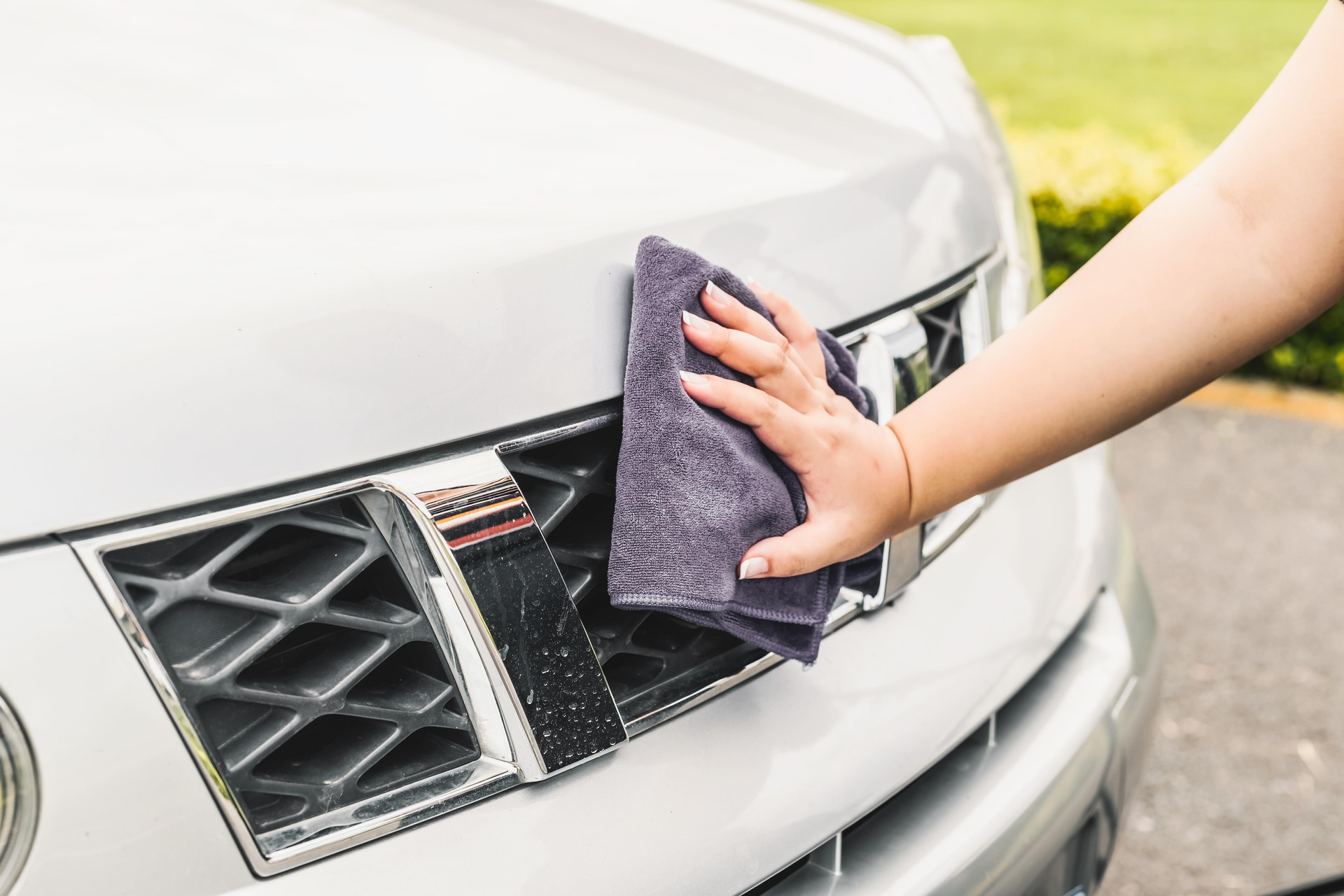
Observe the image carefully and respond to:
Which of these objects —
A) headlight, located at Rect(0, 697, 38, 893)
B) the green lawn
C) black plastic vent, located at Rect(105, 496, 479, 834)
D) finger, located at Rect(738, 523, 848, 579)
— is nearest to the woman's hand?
finger, located at Rect(738, 523, 848, 579)

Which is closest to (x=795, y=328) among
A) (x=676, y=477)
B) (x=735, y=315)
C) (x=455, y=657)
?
(x=735, y=315)

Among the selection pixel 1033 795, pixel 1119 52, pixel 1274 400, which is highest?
pixel 1033 795

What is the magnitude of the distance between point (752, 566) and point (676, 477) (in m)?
0.12

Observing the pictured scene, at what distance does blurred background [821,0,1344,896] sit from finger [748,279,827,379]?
5.39 feet

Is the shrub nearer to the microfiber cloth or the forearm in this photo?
the forearm

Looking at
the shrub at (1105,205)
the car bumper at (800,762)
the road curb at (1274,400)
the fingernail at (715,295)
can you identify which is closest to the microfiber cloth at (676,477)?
the fingernail at (715,295)

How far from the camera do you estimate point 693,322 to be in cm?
111

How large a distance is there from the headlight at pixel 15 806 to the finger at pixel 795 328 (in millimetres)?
749

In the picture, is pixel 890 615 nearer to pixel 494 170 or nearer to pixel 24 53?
pixel 494 170

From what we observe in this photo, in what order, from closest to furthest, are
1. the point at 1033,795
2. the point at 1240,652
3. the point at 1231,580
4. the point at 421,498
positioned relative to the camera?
the point at 421,498, the point at 1033,795, the point at 1240,652, the point at 1231,580

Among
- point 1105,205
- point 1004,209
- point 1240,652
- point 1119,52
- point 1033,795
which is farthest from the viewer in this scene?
point 1119,52

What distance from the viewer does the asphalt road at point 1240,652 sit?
2.46m

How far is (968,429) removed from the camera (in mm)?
1220

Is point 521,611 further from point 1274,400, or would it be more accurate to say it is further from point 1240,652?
point 1274,400
